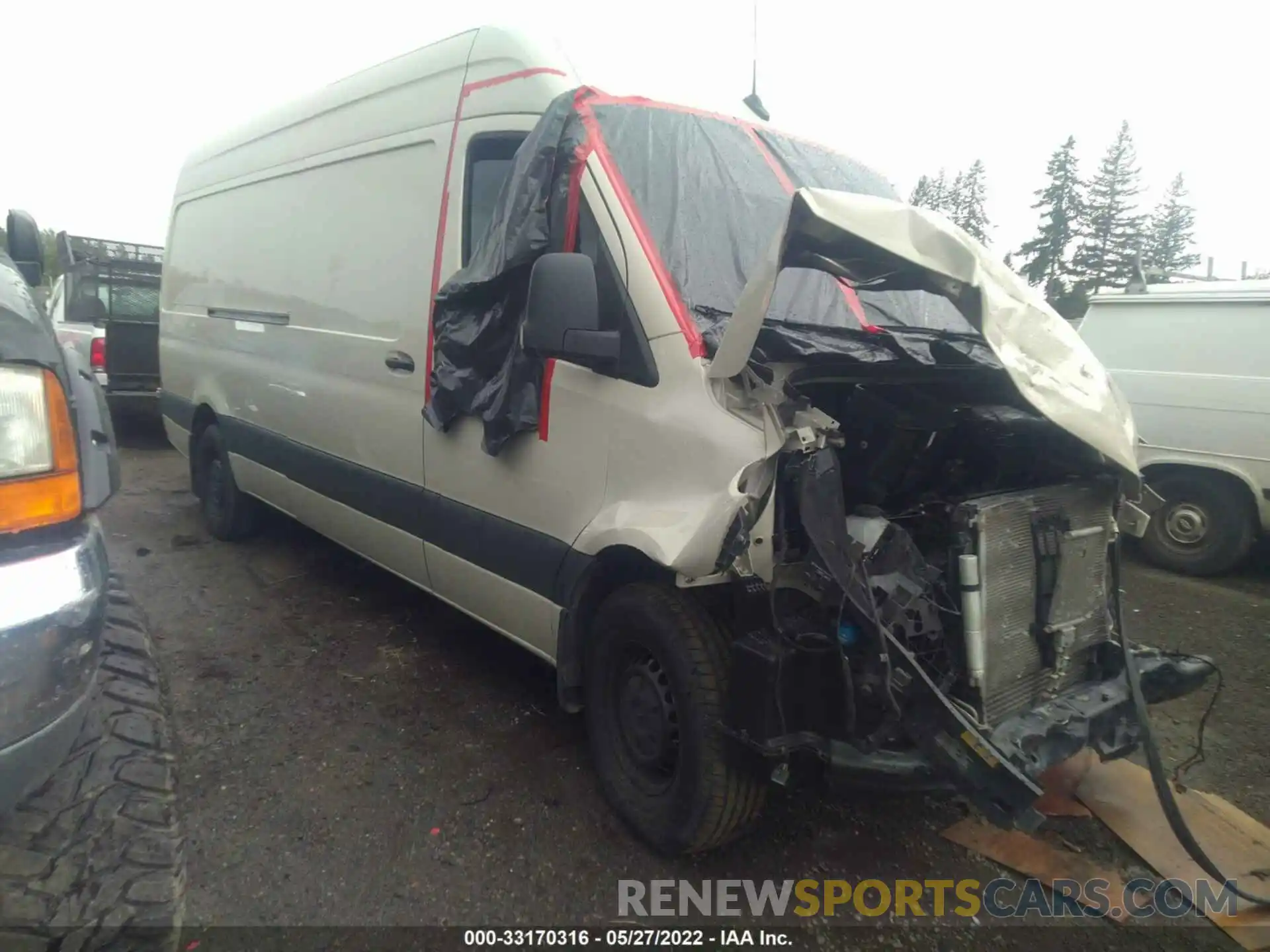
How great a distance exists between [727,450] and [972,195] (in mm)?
43404

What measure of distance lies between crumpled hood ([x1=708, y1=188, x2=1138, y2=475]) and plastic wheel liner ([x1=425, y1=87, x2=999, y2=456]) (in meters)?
Result: 0.26

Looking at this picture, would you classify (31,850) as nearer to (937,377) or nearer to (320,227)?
(937,377)

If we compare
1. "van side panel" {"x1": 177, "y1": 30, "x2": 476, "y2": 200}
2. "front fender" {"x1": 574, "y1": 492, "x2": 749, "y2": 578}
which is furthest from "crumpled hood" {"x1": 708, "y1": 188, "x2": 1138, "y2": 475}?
"van side panel" {"x1": 177, "y1": 30, "x2": 476, "y2": 200}

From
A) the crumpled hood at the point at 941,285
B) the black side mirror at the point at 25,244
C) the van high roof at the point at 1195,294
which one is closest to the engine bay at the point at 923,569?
the crumpled hood at the point at 941,285

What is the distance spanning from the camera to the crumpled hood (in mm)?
2225

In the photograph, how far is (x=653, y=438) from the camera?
266 cm

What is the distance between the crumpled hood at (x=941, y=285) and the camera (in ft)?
7.30

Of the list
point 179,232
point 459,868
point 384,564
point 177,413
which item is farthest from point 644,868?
point 179,232

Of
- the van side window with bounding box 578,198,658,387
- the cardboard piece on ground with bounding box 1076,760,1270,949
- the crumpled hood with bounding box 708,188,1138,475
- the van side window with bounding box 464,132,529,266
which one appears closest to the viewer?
the crumpled hood with bounding box 708,188,1138,475

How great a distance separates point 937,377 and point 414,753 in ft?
7.82

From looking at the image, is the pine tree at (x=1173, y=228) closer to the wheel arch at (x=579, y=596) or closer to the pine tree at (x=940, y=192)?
the pine tree at (x=940, y=192)

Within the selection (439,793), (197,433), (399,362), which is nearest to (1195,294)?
(399,362)

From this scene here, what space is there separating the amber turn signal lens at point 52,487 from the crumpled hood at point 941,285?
156 cm

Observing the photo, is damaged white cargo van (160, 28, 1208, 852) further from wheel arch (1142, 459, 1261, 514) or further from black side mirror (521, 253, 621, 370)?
wheel arch (1142, 459, 1261, 514)
